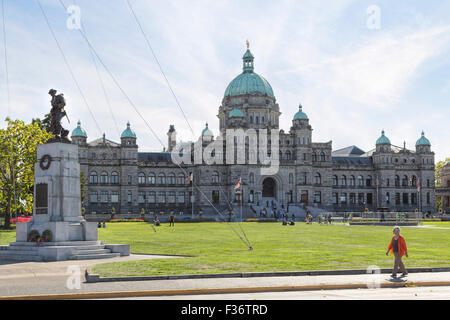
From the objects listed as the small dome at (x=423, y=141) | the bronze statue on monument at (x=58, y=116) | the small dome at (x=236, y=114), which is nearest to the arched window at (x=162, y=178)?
the small dome at (x=236, y=114)

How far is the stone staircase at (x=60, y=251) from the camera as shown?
23812 millimetres

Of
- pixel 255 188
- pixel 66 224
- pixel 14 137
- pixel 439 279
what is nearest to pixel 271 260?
pixel 439 279

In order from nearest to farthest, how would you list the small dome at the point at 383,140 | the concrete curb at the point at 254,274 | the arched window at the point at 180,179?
the concrete curb at the point at 254,274
the arched window at the point at 180,179
the small dome at the point at 383,140

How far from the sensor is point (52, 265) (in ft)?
71.0

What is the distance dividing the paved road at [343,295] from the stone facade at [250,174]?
250 ft

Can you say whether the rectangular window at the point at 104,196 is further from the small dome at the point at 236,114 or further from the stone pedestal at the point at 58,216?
the stone pedestal at the point at 58,216

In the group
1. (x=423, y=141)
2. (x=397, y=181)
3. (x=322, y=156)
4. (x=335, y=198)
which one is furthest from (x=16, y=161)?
(x=423, y=141)

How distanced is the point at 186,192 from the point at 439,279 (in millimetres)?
86847

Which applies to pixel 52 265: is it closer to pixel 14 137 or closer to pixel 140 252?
pixel 140 252

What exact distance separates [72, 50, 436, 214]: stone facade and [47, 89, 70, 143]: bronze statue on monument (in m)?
65.0

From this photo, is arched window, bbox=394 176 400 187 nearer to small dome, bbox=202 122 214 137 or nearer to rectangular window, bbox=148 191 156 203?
small dome, bbox=202 122 214 137

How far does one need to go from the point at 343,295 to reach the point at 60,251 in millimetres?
13858

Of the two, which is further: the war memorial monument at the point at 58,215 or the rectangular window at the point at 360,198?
the rectangular window at the point at 360,198
